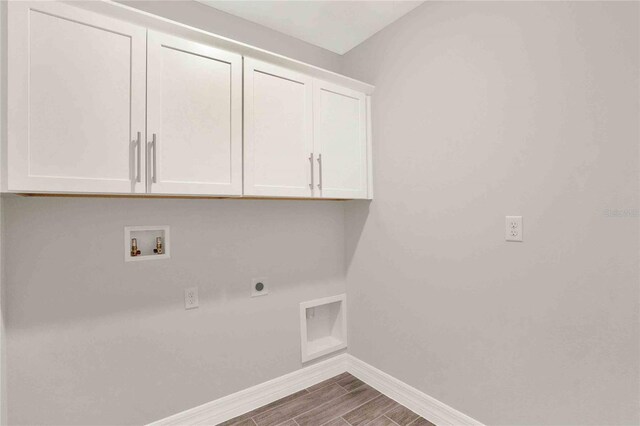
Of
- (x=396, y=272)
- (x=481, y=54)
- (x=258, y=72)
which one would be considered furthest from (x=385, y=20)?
(x=396, y=272)

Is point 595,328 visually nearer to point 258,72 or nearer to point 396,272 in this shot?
point 396,272

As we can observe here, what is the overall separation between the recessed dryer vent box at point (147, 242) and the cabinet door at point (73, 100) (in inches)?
15.6

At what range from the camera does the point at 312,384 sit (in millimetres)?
2295

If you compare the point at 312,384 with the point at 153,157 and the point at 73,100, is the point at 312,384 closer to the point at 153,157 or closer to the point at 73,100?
the point at 153,157

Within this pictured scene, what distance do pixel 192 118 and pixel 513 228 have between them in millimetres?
1709

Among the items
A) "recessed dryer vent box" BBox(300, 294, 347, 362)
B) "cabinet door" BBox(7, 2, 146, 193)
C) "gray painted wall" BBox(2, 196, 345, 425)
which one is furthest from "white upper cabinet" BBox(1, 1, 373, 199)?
"recessed dryer vent box" BBox(300, 294, 347, 362)

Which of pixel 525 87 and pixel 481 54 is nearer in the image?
pixel 525 87

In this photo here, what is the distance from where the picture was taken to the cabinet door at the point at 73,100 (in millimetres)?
1185

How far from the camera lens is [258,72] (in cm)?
176

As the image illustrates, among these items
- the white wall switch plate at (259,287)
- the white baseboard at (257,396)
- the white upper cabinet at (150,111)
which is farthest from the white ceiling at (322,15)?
the white baseboard at (257,396)

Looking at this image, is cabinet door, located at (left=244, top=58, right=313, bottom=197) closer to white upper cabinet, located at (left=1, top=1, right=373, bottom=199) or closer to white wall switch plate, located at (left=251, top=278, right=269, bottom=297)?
white upper cabinet, located at (left=1, top=1, right=373, bottom=199)

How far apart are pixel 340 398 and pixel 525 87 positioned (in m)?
2.18

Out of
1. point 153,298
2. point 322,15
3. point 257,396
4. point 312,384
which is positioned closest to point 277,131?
point 322,15

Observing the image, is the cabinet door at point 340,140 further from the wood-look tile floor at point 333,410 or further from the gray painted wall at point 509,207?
the wood-look tile floor at point 333,410
